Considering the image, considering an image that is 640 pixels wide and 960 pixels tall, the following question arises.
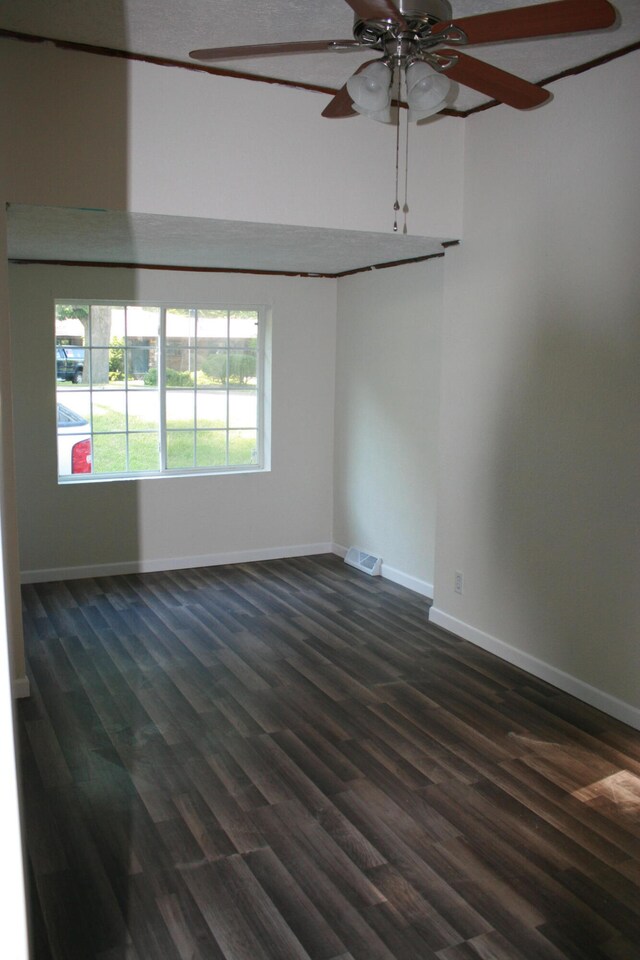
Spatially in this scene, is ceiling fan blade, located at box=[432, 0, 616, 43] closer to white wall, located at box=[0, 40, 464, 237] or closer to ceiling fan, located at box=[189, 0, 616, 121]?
→ ceiling fan, located at box=[189, 0, 616, 121]

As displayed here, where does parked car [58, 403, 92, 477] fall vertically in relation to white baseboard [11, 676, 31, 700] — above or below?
above

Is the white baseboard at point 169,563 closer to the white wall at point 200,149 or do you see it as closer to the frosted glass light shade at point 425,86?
the white wall at point 200,149

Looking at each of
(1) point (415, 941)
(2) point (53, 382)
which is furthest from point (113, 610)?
(1) point (415, 941)

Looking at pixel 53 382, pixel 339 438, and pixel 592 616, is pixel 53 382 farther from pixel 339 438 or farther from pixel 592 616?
pixel 592 616

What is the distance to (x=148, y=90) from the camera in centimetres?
351

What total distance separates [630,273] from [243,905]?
2.88m

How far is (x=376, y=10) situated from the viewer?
2094mm

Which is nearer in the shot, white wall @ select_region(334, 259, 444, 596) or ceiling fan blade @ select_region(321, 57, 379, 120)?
ceiling fan blade @ select_region(321, 57, 379, 120)

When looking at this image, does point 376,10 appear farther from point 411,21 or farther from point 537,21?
→ point 537,21

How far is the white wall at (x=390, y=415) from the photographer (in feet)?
17.1

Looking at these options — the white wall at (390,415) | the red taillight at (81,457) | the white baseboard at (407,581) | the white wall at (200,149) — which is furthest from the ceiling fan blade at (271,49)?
the red taillight at (81,457)

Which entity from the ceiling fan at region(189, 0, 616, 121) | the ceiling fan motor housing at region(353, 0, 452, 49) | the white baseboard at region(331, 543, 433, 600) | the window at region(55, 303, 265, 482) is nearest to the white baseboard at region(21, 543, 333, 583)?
the window at region(55, 303, 265, 482)

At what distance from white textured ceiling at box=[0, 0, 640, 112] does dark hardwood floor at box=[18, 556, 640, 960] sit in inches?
116

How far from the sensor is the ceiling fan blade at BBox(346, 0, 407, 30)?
6.73ft
